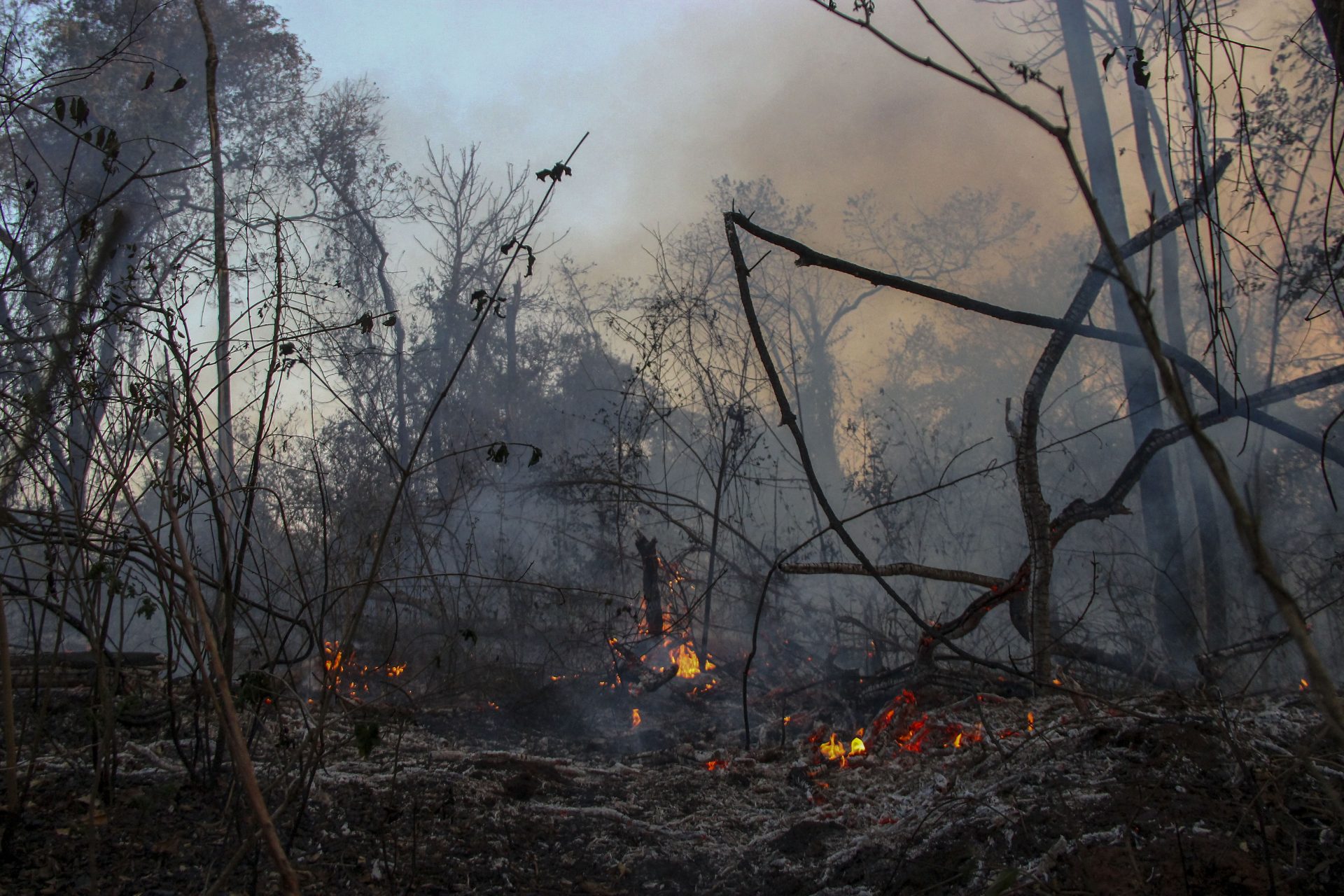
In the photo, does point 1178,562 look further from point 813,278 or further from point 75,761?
point 813,278

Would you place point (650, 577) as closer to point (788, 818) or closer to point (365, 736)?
point (788, 818)

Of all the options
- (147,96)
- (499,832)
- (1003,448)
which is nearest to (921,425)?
(1003,448)

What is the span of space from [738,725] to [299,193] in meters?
15.5

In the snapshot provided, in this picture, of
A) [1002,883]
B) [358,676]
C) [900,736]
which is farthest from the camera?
[358,676]

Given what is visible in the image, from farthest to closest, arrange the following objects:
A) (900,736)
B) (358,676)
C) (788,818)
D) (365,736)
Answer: (358,676) < (900,736) < (788,818) < (365,736)

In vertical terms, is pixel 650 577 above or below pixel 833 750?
above

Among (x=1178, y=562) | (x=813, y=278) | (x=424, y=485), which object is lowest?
(x=1178, y=562)

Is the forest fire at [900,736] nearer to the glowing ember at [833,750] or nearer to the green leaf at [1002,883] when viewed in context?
the glowing ember at [833,750]

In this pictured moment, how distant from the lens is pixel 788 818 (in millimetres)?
4234

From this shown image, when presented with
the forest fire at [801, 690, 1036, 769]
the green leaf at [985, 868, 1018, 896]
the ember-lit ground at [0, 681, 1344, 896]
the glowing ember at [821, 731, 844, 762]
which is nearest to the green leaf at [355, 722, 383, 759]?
the ember-lit ground at [0, 681, 1344, 896]

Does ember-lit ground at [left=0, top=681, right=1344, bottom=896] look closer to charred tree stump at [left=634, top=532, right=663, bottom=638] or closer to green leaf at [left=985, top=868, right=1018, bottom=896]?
green leaf at [left=985, top=868, right=1018, bottom=896]

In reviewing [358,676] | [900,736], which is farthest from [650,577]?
[900,736]

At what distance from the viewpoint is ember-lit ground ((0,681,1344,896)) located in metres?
2.36

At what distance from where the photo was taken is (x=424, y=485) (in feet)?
55.2
